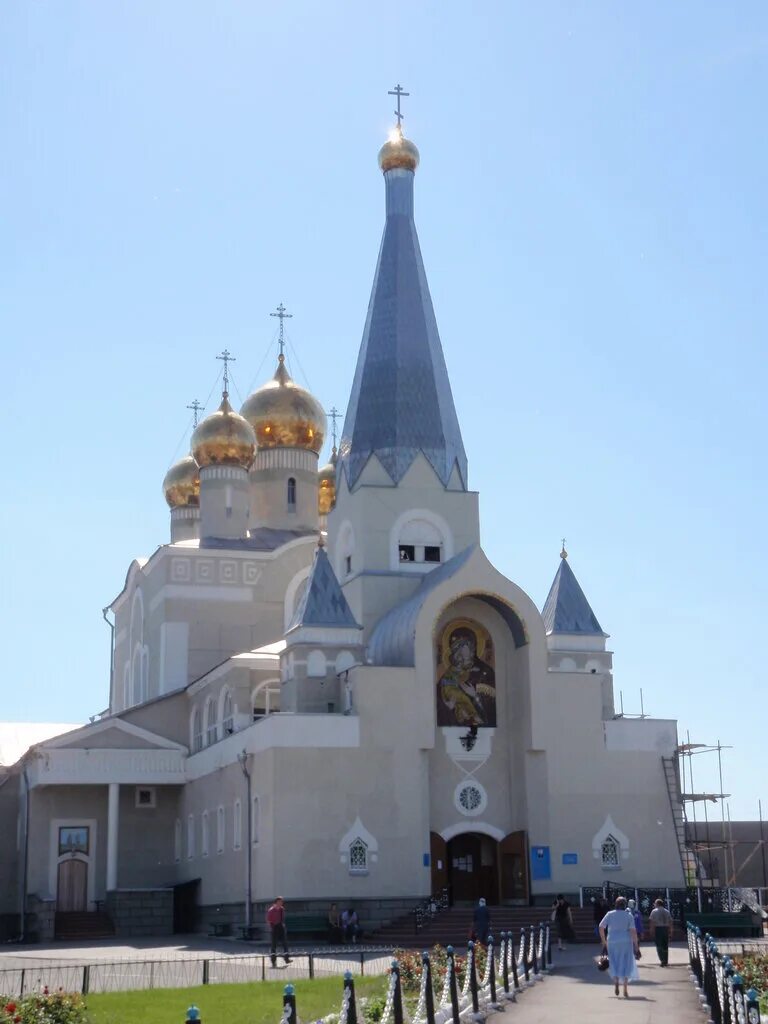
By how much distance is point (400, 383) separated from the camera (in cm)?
3441

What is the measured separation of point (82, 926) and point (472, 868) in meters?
9.35

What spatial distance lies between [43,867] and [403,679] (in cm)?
1156

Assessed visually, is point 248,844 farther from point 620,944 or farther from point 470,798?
point 620,944

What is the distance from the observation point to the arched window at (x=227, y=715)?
3326 cm

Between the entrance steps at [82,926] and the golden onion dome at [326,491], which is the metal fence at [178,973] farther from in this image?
the golden onion dome at [326,491]

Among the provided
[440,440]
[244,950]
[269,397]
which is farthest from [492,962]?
[269,397]

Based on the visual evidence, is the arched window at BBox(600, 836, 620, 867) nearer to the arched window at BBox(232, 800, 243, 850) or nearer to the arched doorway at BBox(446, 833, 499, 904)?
the arched doorway at BBox(446, 833, 499, 904)

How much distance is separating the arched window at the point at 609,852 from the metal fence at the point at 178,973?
8.54 m

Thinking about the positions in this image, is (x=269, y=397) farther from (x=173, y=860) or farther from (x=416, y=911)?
(x=416, y=911)

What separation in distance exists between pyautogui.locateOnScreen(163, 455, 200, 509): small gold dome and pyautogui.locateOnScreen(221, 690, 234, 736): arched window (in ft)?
40.0

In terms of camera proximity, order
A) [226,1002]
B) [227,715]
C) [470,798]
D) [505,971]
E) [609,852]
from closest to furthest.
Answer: [226,1002]
[505,971]
[609,852]
[470,798]
[227,715]

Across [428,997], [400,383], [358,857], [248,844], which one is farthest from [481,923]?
[400,383]

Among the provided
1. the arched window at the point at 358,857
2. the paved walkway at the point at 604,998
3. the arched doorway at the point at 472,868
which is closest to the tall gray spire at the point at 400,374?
the arched doorway at the point at 472,868

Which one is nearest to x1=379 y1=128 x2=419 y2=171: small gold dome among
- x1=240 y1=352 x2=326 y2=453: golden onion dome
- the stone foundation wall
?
x1=240 y1=352 x2=326 y2=453: golden onion dome
